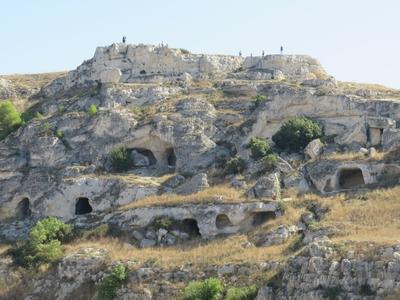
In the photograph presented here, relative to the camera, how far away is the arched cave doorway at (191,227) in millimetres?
36281

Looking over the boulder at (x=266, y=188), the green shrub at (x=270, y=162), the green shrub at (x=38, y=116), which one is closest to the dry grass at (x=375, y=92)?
the green shrub at (x=270, y=162)

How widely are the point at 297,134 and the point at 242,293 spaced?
1571 cm

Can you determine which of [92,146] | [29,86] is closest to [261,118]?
[92,146]

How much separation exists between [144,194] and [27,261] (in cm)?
755

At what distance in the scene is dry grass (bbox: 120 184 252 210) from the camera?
119 ft

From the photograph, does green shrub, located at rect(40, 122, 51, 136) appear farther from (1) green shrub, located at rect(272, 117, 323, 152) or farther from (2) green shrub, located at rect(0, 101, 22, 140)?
(1) green shrub, located at rect(272, 117, 323, 152)

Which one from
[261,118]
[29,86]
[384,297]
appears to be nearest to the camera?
[384,297]

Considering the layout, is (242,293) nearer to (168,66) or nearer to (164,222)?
(164,222)

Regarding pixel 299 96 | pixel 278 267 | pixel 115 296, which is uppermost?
pixel 299 96

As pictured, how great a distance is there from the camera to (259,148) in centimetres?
4106

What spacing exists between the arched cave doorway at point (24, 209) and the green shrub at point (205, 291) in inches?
659

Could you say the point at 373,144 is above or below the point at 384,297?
above

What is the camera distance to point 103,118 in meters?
45.3

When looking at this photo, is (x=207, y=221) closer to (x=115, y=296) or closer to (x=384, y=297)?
(x=115, y=296)
